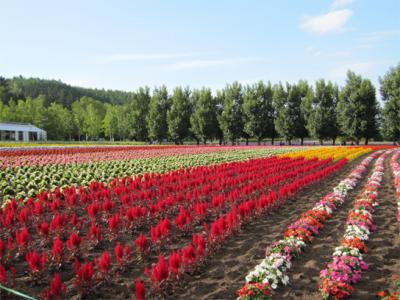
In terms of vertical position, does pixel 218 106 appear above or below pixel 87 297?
above

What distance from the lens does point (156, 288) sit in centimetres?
407

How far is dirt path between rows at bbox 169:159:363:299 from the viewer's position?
4355 mm

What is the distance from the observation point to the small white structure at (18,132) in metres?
51.6

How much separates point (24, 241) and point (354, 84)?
51.9m

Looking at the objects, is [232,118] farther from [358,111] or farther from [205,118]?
[358,111]

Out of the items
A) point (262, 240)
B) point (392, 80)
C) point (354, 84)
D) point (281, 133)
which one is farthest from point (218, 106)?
point (262, 240)

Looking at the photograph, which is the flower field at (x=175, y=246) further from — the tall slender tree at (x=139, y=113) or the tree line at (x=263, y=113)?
the tall slender tree at (x=139, y=113)

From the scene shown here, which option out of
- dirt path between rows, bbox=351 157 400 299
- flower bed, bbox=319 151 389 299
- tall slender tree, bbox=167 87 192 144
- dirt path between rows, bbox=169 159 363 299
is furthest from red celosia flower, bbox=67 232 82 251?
tall slender tree, bbox=167 87 192 144

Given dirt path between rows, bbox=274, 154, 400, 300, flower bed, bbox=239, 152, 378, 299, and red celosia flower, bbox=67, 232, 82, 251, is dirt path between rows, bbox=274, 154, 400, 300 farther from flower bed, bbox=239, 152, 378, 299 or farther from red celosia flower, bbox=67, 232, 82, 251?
red celosia flower, bbox=67, 232, 82, 251

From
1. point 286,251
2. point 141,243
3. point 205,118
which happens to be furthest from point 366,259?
point 205,118

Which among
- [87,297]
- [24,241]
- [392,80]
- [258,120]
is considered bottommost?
[87,297]

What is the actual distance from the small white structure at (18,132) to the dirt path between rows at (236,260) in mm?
52965

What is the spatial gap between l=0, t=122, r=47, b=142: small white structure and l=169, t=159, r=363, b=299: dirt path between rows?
5297 centimetres

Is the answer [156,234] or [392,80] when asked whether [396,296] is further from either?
A: [392,80]
